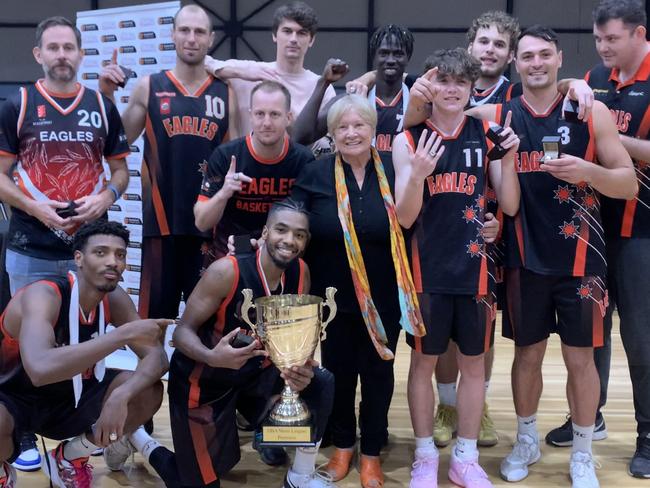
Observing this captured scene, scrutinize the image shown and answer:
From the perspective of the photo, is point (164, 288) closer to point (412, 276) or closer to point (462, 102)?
point (412, 276)

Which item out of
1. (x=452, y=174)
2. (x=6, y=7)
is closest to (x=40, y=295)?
(x=452, y=174)

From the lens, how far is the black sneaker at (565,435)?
138 inches

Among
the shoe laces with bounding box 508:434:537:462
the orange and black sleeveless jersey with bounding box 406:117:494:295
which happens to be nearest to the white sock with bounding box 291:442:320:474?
the orange and black sleeveless jersey with bounding box 406:117:494:295

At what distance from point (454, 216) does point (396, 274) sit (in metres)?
0.30

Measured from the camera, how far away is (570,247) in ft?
9.59

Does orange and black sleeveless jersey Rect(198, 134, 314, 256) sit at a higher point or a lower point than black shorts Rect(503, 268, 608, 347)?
higher

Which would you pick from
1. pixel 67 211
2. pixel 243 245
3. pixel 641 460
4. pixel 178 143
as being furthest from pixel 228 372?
pixel 641 460

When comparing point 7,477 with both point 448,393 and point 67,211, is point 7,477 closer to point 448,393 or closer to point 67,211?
point 67,211

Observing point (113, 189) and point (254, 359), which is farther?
point (113, 189)

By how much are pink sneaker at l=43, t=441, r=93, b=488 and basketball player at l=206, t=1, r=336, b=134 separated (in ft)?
5.16

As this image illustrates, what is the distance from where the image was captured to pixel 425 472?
3.00 m

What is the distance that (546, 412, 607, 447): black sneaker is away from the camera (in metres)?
3.50

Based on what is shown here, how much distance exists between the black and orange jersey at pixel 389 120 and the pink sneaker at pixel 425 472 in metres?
1.30

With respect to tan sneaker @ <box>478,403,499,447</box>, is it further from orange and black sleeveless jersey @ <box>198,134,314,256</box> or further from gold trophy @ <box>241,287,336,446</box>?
orange and black sleeveless jersey @ <box>198,134,314,256</box>
